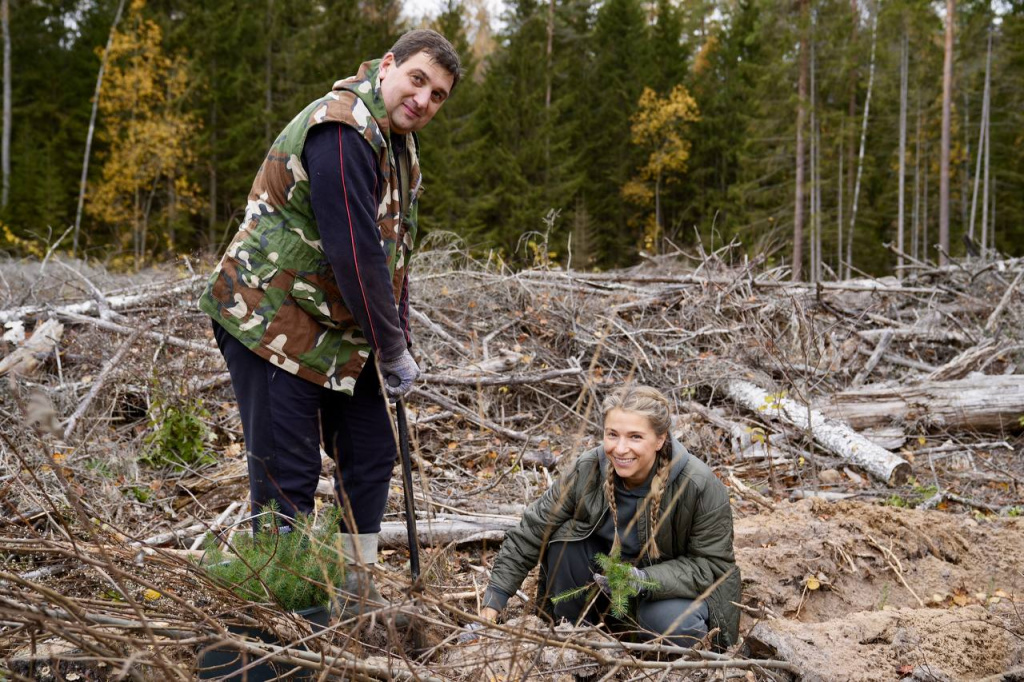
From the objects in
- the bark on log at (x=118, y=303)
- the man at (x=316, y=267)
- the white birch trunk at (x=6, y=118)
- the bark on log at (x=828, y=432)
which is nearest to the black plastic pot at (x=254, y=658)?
the man at (x=316, y=267)

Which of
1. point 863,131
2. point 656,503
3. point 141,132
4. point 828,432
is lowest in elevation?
point 828,432

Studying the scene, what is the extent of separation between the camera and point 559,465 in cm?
446

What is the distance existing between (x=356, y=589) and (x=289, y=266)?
39.7 inches

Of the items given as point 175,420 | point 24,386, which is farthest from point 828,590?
point 24,386

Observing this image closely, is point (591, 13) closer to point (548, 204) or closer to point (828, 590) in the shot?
point (548, 204)

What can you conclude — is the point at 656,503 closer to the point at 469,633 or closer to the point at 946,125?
the point at 469,633

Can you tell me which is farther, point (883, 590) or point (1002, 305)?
point (1002, 305)

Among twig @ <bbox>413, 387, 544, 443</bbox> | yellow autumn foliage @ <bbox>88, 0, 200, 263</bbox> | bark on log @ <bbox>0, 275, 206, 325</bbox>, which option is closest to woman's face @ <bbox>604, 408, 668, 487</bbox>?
twig @ <bbox>413, 387, 544, 443</bbox>

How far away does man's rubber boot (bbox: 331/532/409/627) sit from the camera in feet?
5.39

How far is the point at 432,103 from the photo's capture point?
2.35 meters

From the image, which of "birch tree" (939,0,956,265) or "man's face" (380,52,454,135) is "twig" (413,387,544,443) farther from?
"birch tree" (939,0,956,265)

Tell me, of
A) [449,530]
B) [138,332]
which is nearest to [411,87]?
[449,530]

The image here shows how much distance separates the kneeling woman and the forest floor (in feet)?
0.59

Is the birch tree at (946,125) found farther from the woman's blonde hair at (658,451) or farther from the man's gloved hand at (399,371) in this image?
the man's gloved hand at (399,371)
